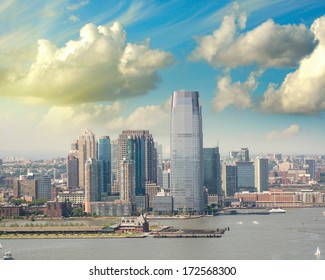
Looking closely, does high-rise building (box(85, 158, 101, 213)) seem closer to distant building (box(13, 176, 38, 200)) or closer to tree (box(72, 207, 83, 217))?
tree (box(72, 207, 83, 217))

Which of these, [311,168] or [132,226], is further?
[311,168]

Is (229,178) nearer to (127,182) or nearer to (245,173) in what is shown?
(245,173)

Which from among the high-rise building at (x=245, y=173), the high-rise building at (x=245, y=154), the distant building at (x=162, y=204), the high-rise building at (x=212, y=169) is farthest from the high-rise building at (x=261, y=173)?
the distant building at (x=162, y=204)

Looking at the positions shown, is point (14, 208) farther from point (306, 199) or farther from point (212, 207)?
point (306, 199)

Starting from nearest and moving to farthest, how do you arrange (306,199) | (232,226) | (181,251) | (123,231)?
(181,251)
(123,231)
(232,226)
(306,199)

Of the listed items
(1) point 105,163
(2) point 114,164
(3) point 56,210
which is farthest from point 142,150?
(3) point 56,210

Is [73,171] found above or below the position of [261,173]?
above

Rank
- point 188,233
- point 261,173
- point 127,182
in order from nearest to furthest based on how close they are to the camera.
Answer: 1. point 188,233
2. point 127,182
3. point 261,173
